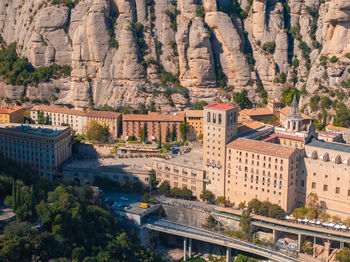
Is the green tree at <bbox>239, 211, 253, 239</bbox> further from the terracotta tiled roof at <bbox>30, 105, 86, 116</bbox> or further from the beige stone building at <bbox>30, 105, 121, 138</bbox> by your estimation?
the terracotta tiled roof at <bbox>30, 105, 86, 116</bbox>

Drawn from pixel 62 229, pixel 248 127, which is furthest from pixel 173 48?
pixel 62 229

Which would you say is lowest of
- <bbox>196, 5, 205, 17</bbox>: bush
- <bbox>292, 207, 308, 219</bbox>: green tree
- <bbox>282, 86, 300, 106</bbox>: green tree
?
<bbox>292, 207, 308, 219</bbox>: green tree

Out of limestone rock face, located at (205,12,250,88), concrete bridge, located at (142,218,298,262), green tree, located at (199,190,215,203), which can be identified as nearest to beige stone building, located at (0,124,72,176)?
concrete bridge, located at (142,218,298,262)

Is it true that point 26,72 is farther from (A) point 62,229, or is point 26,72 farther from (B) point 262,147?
(B) point 262,147

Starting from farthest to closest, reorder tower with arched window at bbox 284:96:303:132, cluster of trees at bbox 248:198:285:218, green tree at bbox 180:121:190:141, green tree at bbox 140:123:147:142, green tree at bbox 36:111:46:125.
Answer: green tree at bbox 36:111:46:125 → green tree at bbox 140:123:147:142 → green tree at bbox 180:121:190:141 → tower with arched window at bbox 284:96:303:132 → cluster of trees at bbox 248:198:285:218

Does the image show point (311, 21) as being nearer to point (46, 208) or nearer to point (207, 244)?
point (207, 244)

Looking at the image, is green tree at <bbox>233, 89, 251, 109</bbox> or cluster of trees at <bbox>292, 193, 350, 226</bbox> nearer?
cluster of trees at <bbox>292, 193, 350, 226</bbox>
